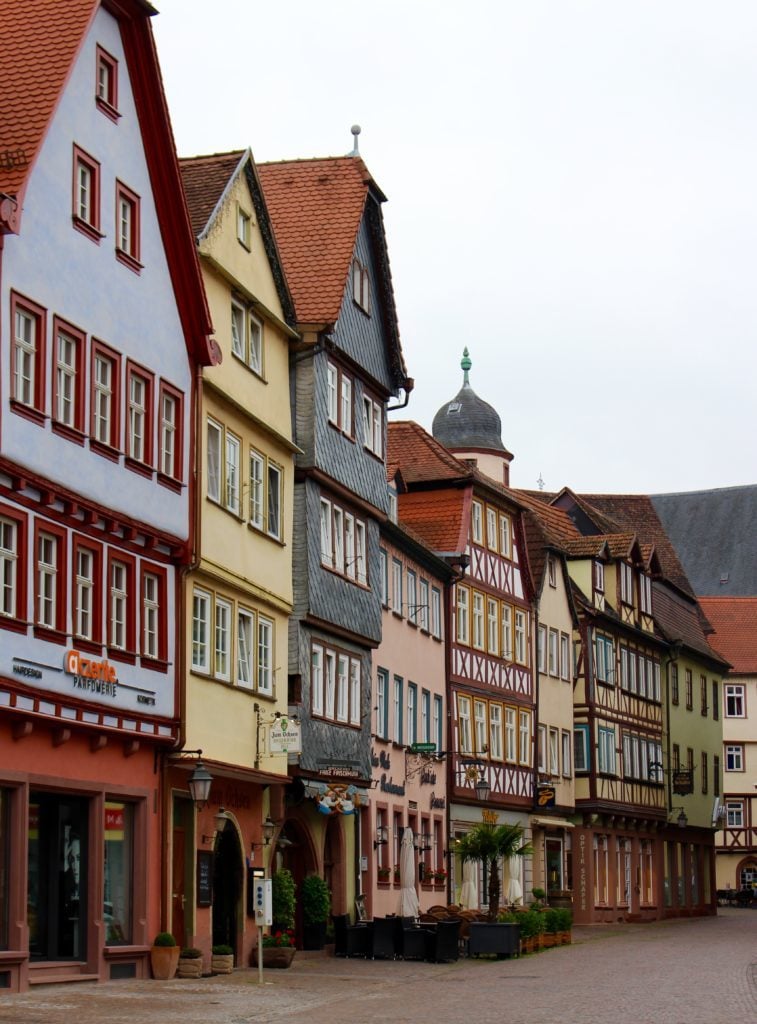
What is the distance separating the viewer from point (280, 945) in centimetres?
3139

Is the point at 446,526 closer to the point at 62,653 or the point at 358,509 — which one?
the point at 358,509

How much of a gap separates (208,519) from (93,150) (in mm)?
6170

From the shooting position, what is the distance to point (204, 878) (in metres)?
29.7

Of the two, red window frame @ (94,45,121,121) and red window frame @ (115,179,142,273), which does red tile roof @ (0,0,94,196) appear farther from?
red window frame @ (115,179,142,273)

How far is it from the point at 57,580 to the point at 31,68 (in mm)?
6675

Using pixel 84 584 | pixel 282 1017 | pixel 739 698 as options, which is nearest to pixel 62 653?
pixel 84 584

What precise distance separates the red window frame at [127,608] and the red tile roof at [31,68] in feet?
17.7

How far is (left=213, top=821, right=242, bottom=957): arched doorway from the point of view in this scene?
31.8m

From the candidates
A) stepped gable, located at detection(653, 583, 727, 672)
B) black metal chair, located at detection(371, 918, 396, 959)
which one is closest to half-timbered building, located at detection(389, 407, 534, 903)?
black metal chair, located at detection(371, 918, 396, 959)

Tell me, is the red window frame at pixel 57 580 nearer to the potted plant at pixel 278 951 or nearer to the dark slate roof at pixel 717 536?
the potted plant at pixel 278 951

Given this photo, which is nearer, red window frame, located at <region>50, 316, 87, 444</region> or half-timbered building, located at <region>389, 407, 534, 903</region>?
red window frame, located at <region>50, 316, 87, 444</region>

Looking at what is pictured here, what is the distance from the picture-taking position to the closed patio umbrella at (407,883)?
126ft

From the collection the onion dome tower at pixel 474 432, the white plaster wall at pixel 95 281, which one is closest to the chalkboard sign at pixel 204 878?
the white plaster wall at pixel 95 281

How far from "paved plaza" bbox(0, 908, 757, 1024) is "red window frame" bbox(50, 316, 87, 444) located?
6.95 metres
